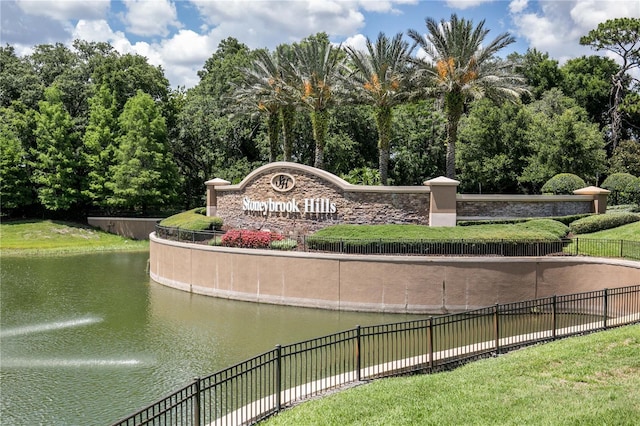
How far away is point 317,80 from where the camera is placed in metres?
31.8

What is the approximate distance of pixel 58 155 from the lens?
4488 cm

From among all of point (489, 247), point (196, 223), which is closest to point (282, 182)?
point (196, 223)

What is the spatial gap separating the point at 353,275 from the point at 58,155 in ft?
110

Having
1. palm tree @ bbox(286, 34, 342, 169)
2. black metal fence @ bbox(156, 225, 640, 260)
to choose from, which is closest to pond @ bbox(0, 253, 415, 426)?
black metal fence @ bbox(156, 225, 640, 260)

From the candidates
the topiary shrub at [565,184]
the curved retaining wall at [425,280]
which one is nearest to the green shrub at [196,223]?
the curved retaining wall at [425,280]

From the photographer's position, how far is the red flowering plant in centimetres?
2383

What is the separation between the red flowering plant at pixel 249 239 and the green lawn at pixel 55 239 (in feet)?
61.9

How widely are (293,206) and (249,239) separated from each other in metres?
3.43

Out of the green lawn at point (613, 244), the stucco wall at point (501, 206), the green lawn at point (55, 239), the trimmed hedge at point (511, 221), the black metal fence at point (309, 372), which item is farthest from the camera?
the green lawn at point (55, 239)

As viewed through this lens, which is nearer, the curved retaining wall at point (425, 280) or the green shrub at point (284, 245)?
the curved retaining wall at point (425, 280)

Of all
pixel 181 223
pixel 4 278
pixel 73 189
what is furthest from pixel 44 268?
pixel 73 189

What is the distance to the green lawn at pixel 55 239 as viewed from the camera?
3940 cm

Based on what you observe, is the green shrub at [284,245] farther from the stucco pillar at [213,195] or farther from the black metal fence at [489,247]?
the stucco pillar at [213,195]

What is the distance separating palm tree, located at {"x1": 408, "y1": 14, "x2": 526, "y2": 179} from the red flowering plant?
34.7 ft
